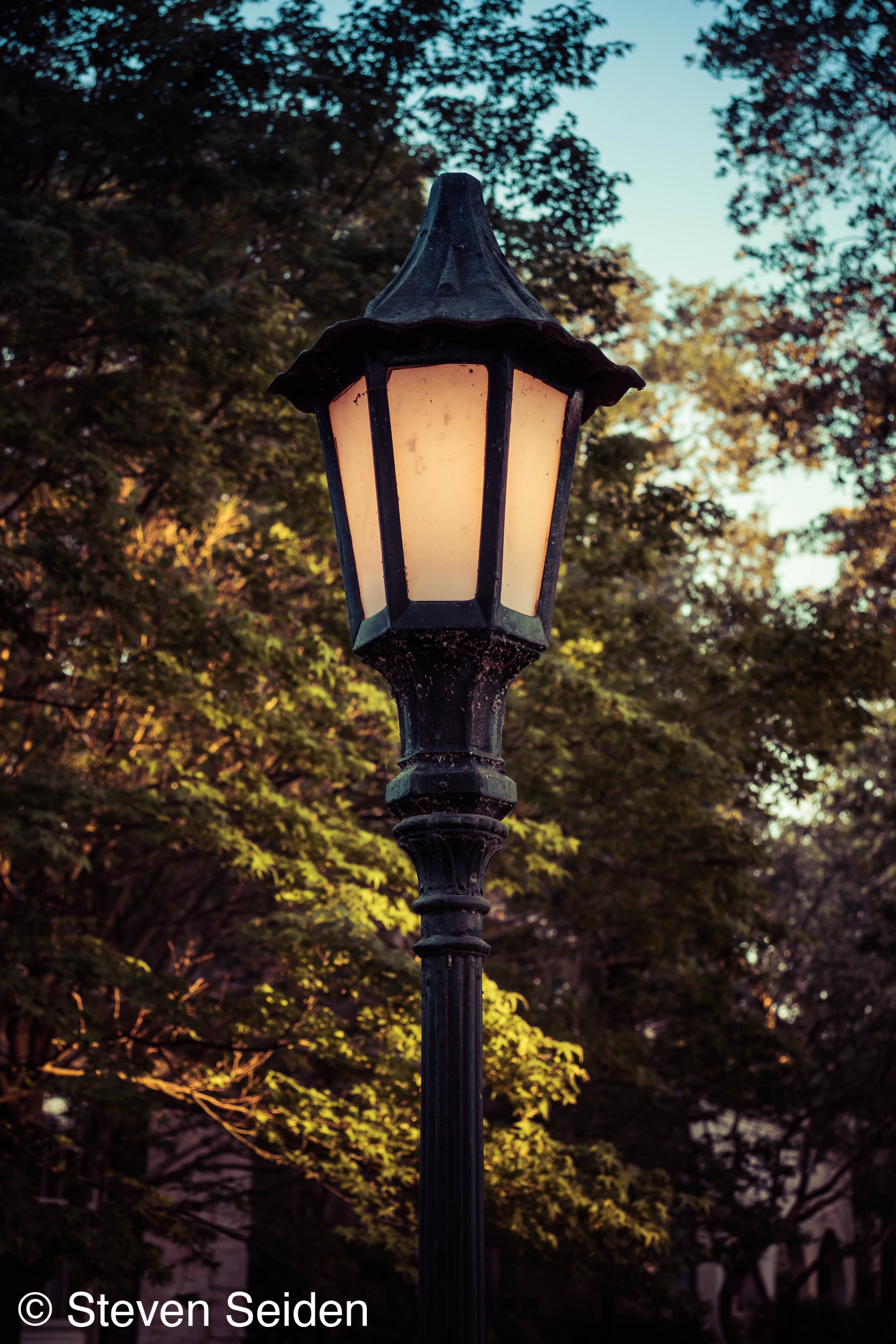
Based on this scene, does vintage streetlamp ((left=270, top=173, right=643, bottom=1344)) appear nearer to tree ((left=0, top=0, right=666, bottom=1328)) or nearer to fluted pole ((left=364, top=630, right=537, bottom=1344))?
fluted pole ((left=364, top=630, right=537, bottom=1344))

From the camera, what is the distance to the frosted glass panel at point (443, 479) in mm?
2863

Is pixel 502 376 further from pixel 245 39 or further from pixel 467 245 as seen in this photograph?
pixel 245 39

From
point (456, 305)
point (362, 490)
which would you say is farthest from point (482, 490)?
point (456, 305)

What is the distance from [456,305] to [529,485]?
479 millimetres

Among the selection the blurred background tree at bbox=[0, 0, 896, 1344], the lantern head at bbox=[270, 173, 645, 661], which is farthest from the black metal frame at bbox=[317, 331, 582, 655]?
the blurred background tree at bbox=[0, 0, 896, 1344]

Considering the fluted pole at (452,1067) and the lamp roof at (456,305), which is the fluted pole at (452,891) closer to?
the fluted pole at (452,1067)

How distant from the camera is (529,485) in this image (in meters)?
2.98

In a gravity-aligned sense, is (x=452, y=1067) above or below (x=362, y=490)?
below

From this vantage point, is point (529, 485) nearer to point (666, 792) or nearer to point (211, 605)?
point (211, 605)

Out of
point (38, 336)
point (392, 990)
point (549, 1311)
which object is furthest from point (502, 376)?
point (549, 1311)

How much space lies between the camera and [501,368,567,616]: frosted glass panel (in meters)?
2.92

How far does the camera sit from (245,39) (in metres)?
11.0

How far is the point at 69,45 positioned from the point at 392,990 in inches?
325

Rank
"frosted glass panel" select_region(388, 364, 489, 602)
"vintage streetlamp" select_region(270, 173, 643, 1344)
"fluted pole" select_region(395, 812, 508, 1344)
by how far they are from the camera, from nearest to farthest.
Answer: "fluted pole" select_region(395, 812, 508, 1344) < "vintage streetlamp" select_region(270, 173, 643, 1344) < "frosted glass panel" select_region(388, 364, 489, 602)
